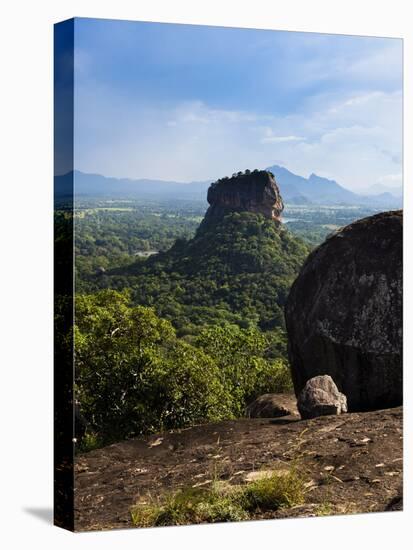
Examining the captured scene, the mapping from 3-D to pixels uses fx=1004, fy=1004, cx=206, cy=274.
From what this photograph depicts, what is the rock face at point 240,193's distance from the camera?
9820 millimetres

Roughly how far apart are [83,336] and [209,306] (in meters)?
1.32

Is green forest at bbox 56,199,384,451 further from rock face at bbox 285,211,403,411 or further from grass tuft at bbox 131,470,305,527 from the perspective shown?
grass tuft at bbox 131,470,305,527

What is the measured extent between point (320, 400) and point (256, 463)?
4.29 feet

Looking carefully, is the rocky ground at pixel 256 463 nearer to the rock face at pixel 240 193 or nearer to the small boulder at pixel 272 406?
the small boulder at pixel 272 406

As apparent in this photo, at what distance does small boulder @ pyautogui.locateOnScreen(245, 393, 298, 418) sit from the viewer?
10688 mm

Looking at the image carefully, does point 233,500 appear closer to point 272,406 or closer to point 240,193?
point 272,406

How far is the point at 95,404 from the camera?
32.4ft

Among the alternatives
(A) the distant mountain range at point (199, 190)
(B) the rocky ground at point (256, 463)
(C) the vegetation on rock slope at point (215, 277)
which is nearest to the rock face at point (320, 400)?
(B) the rocky ground at point (256, 463)

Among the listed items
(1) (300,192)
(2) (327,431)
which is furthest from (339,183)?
(2) (327,431)

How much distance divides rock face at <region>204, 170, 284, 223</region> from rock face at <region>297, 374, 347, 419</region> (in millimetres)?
1956

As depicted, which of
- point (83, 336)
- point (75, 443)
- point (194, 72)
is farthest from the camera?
point (83, 336)

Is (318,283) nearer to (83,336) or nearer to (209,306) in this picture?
(209,306)

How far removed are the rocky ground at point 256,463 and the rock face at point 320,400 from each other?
0.15m

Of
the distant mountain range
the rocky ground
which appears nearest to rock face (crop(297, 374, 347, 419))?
the rocky ground
